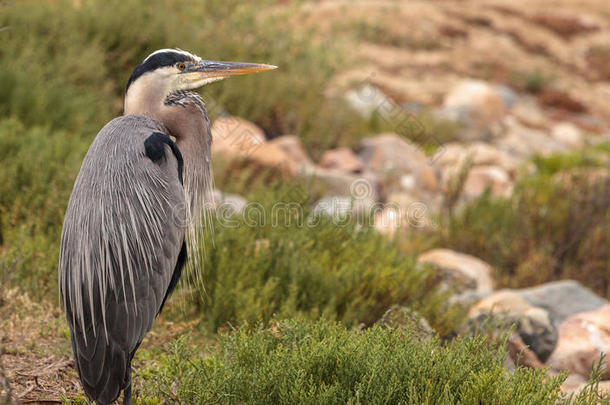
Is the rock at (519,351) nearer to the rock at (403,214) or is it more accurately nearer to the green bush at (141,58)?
the rock at (403,214)

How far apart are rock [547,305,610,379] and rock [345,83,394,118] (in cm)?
572

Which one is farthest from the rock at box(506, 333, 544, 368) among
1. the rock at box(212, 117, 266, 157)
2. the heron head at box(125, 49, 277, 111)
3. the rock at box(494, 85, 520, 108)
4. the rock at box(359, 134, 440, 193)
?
the rock at box(494, 85, 520, 108)

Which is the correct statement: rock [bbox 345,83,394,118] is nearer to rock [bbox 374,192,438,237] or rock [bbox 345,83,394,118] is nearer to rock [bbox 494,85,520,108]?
rock [bbox 374,192,438,237]

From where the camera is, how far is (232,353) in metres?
2.90

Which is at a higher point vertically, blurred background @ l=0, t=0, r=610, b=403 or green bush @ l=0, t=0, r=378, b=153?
green bush @ l=0, t=0, r=378, b=153

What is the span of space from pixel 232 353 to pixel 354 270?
1266 mm

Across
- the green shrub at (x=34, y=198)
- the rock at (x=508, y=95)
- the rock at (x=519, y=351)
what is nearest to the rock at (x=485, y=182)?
the rock at (x=519, y=351)

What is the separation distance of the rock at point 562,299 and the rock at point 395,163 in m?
2.83

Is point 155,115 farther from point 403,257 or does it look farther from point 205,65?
point 403,257

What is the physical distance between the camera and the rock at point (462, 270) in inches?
202

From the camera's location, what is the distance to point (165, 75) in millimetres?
2859

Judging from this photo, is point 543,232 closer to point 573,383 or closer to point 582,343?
point 582,343

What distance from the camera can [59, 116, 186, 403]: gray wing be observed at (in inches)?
96.2

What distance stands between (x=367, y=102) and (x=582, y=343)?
23.5 ft
